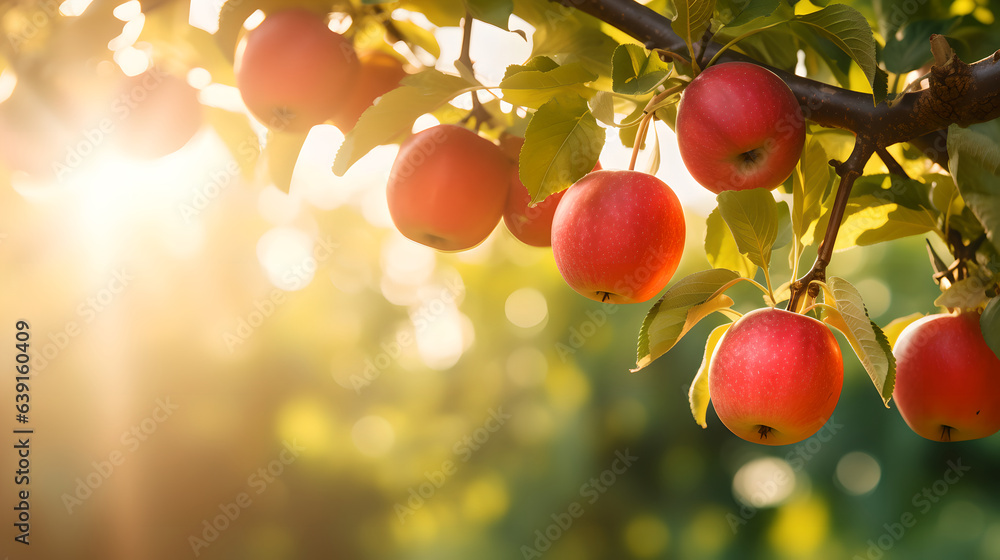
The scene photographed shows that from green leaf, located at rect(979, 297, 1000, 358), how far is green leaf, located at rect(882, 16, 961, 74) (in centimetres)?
29

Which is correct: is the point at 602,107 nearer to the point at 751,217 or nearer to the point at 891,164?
the point at 751,217

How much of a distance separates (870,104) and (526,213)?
0.33 meters

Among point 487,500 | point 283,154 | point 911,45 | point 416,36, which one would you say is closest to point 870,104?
point 911,45

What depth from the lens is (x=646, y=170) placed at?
68 cm

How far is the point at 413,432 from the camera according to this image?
4801 millimetres

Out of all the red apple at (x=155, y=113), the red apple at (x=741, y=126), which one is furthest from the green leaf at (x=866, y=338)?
the red apple at (x=155, y=113)

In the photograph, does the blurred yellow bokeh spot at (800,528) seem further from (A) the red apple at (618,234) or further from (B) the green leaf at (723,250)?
(A) the red apple at (618,234)

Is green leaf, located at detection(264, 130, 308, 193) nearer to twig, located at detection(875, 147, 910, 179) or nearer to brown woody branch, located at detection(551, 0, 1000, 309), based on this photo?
brown woody branch, located at detection(551, 0, 1000, 309)

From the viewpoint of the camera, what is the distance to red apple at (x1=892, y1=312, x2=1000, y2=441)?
0.66 meters

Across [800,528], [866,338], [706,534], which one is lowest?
[706,534]

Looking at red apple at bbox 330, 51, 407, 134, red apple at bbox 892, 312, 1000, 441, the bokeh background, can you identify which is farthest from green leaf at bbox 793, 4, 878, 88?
the bokeh background

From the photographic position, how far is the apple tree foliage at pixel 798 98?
500 mm

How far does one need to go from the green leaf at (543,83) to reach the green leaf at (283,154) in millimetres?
324

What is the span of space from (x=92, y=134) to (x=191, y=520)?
413 cm
